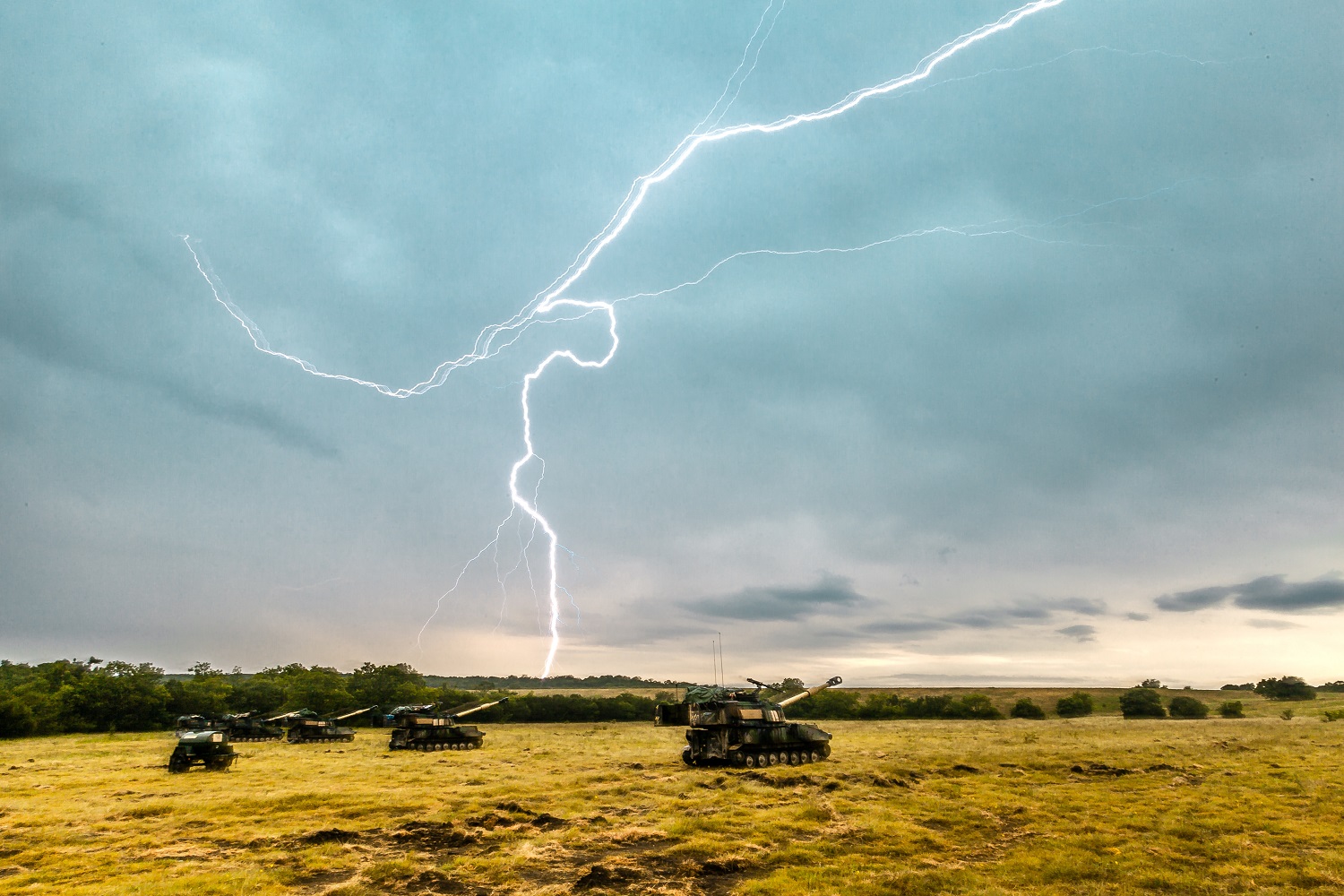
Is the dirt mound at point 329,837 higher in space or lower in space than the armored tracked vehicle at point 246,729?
higher

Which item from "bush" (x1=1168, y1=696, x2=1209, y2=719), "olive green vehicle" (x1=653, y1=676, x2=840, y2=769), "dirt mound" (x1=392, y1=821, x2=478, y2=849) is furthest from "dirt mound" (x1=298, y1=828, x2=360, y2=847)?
"bush" (x1=1168, y1=696, x2=1209, y2=719)

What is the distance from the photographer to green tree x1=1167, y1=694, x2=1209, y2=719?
250 ft

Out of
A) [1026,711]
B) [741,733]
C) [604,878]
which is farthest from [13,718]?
[1026,711]

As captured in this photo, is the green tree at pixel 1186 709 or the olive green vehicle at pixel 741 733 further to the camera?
the green tree at pixel 1186 709

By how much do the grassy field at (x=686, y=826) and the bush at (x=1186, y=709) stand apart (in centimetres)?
5178

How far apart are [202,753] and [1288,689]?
13704 centimetres

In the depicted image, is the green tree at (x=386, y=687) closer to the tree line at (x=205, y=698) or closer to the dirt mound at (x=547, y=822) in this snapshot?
the tree line at (x=205, y=698)

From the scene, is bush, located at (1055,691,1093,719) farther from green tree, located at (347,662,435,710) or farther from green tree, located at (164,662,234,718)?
green tree, located at (164,662,234,718)

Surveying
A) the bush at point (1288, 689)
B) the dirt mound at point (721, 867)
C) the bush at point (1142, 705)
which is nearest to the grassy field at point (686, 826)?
the dirt mound at point (721, 867)

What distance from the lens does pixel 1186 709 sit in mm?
77875

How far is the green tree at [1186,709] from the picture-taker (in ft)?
250

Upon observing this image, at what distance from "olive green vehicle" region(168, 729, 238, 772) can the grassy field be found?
101cm

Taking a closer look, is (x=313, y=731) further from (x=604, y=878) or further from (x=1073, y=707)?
(x=1073, y=707)

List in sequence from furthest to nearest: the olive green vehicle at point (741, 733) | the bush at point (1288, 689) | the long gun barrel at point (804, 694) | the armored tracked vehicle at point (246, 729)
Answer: the bush at point (1288, 689) < the armored tracked vehicle at point (246, 729) < the long gun barrel at point (804, 694) < the olive green vehicle at point (741, 733)
